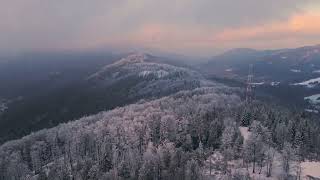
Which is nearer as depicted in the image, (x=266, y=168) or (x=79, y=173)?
(x=266, y=168)

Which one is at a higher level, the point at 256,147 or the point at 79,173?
the point at 256,147

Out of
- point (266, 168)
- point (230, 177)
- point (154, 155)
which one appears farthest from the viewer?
point (154, 155)

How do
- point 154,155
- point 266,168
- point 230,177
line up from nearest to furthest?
point 230,177 → point 266,168 → point 154,155

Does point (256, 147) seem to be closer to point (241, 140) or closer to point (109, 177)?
point (241, 140)

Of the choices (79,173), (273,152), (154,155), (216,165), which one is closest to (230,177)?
(216,165)

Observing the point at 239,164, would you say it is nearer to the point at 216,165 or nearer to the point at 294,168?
the point at 216,165

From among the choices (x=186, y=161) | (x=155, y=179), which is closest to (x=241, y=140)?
(x=186, y=161)
